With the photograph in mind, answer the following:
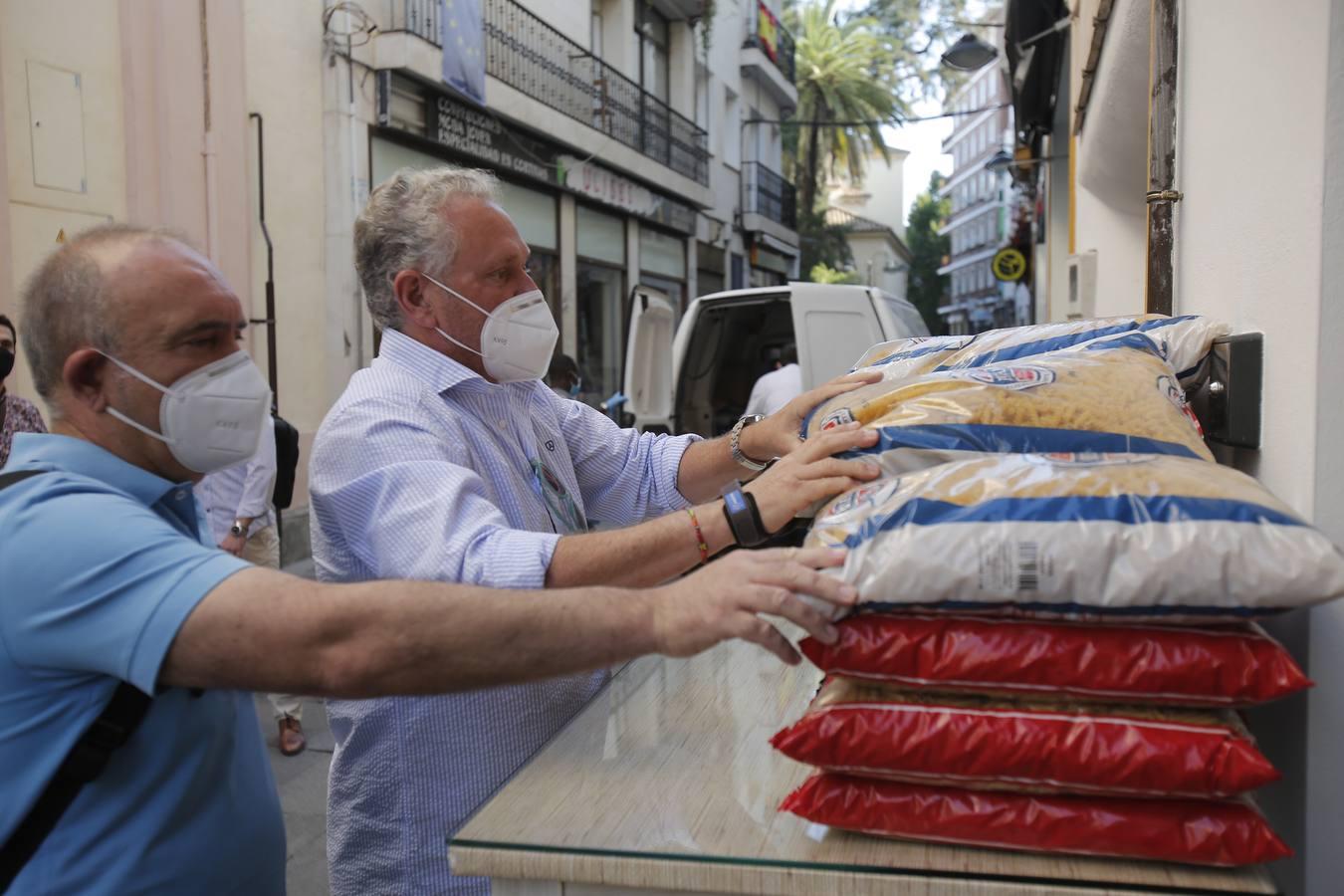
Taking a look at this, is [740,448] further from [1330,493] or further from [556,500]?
[1330,493]

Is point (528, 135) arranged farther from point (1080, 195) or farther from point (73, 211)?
point (1080, 195)

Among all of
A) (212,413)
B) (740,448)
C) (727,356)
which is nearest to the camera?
(212,413)

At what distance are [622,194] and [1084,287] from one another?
41.9ft

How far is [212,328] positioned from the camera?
1558 mm

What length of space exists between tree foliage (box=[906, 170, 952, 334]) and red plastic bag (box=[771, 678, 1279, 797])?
200ft

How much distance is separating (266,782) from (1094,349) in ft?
4.74

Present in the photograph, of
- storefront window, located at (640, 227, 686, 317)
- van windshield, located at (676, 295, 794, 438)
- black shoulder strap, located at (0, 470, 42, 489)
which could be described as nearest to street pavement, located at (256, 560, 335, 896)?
black shoulder strap, located at (0, 470, 42, 489)

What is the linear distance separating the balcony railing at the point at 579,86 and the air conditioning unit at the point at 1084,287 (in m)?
9.16

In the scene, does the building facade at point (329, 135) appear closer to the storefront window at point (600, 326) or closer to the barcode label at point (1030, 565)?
the storefront window at point (600, 326)

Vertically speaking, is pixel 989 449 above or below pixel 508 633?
above

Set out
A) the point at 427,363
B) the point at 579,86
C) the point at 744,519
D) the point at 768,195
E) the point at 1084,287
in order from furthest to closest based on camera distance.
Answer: the point at 768,195, the point at 579,86, the point at 1084,287, the point at 427,363, the point at 744,519

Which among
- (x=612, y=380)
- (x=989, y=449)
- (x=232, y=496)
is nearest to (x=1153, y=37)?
(x=989, y=449)

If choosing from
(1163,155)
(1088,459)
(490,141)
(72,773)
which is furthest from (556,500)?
(490,141)

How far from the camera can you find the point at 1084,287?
17.0ft
